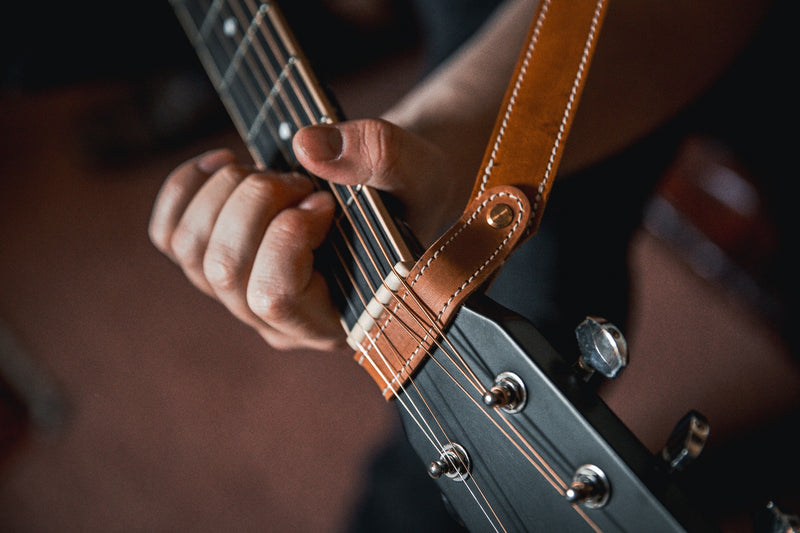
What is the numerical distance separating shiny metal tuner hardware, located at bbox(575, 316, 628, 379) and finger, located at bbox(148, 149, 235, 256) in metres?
0.41

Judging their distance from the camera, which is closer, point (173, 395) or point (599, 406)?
point (599, 406)

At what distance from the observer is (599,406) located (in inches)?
12.5

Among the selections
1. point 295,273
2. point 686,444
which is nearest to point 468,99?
point 295,273

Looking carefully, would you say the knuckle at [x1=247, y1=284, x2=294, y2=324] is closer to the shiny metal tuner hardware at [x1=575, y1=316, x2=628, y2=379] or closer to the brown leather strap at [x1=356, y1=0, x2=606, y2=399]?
the brown leather strap at [x1=356, y1=0, x2=606, y2=399]

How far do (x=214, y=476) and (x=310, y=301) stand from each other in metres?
0.81

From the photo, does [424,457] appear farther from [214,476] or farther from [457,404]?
[214,476]

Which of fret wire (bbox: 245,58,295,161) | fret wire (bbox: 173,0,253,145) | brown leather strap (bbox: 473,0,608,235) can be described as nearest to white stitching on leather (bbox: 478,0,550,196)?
brown leather strap (bbox: 473,0,608,235)

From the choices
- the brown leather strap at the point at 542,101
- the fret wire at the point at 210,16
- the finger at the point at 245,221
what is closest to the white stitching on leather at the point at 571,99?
the brown leather strap at the point at 542,101

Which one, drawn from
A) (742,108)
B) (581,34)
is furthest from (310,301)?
(742,108)

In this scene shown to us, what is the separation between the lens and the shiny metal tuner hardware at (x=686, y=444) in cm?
29

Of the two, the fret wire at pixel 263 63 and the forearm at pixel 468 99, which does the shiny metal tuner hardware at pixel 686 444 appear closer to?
the forearm at pixel 468 99

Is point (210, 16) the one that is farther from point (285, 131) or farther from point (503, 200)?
point (503, 200)

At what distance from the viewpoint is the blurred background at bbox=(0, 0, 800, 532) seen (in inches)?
39.0

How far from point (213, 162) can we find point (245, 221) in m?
0.13
